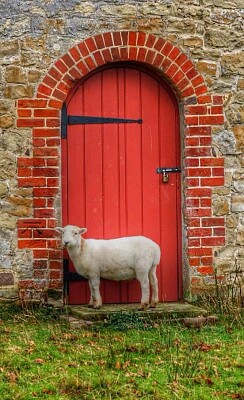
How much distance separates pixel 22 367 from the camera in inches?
217

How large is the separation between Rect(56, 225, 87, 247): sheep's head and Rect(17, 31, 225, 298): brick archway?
0.41 meters

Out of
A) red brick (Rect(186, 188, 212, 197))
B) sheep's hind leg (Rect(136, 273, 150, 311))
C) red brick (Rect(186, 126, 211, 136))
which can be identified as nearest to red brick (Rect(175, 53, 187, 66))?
red brick (Rect(186, 126, 211, 136))

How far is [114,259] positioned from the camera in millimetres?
7672

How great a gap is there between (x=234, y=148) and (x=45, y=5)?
279 cm

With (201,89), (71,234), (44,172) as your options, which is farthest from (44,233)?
(201,89)

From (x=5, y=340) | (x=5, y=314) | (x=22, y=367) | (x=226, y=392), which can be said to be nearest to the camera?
(x=226, y=392)

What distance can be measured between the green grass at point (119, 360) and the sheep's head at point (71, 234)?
31.8 inches

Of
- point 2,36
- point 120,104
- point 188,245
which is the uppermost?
point 2,36

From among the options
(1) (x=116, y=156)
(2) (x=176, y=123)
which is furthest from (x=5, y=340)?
(2) (x=176, y=123)

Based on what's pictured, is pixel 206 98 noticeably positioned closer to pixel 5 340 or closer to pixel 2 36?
pixel 2 36

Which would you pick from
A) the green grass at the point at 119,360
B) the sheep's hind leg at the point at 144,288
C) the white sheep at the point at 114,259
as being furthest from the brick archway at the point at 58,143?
the green grass at the point at 119,360

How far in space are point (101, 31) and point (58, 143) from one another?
1.41 meters

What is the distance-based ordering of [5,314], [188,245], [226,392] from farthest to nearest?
[188,245] < [5,314] < [226,392]

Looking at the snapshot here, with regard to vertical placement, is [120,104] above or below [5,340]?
above
